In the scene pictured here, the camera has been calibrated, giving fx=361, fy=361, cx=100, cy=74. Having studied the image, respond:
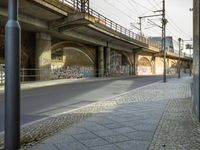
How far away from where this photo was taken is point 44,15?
3016 centimetres

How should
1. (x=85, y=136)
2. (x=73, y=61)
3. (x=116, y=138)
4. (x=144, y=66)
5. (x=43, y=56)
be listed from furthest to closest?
(x=144, y=66)
(x=73, y=61)
(x=43, y=56)
(x=85, y=136)
(x=116, y=138)

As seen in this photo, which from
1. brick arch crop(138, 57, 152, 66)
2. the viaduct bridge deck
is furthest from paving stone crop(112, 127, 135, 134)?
brick arch crop(138, 57, 152, 66)

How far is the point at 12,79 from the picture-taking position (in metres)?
5.89

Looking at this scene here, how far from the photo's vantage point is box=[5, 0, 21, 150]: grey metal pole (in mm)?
→ 5891

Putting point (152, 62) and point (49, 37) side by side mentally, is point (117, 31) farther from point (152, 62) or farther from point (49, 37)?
point (152, 62)

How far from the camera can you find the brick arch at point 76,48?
41.2 m

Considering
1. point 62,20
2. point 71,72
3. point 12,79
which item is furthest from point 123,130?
point 71,72

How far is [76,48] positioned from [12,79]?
132 feet

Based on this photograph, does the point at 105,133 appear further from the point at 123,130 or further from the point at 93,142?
the point at 93,142

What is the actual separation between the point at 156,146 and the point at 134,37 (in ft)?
175

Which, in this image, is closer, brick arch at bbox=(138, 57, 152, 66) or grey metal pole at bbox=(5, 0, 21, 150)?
grey metal pole at bbox=(5, 0, 21, 150)

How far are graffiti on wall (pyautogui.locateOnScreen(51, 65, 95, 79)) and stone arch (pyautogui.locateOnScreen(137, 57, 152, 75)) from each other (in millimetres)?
26243

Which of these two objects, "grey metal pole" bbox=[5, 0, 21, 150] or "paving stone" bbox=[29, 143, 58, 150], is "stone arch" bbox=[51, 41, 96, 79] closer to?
"paving stone" bbox=[29, 143, 58, 150]

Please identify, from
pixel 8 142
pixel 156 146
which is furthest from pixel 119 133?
pixel 8 142
